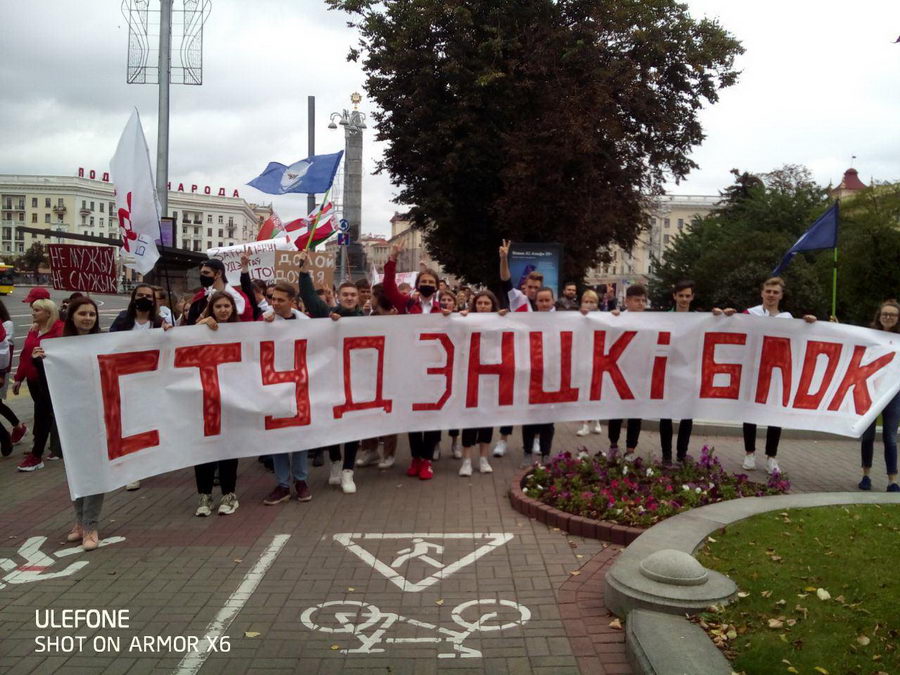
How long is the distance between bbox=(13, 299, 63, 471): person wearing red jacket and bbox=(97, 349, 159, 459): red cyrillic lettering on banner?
260 centimetres

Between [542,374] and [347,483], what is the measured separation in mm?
2207

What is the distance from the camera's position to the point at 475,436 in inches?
→ 328

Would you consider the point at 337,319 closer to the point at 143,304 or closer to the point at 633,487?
the point at 143,304

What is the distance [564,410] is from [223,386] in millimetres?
3358

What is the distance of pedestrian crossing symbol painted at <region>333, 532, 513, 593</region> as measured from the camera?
537 cm

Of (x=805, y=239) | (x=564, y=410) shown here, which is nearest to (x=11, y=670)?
(x=564, y=410)

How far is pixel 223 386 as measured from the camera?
266 inches

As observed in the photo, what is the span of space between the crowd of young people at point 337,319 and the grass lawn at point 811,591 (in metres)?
2.22

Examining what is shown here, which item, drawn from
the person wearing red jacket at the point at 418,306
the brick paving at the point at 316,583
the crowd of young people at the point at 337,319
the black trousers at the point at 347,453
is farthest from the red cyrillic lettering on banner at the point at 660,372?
the black trousers at the point at 347,453

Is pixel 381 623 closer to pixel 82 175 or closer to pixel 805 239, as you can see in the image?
pixel 805 239

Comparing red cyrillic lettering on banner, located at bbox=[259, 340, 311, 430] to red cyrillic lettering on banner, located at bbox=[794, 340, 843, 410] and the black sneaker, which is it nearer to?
the black sneaker

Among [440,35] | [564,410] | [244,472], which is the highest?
[440,35]

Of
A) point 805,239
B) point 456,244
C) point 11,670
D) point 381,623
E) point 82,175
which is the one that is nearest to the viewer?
point 11,670

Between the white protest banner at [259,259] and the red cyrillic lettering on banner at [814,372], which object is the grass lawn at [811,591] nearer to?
the red cyrillic lettering on banner at [814,372]
